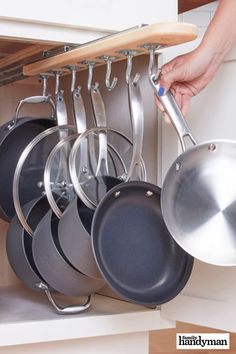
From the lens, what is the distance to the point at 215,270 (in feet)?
3.19

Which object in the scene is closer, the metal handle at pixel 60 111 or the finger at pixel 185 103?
the finger at pixel 185 103

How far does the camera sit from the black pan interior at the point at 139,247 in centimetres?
94

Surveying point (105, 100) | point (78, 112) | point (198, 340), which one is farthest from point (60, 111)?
point (198, 340)

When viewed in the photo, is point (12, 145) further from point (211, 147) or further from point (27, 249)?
point (211, 147)

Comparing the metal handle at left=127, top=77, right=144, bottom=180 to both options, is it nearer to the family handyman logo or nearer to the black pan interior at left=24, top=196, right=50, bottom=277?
the black pan interior at left=24, top=196, right=50, bottom=277

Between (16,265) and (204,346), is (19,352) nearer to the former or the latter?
(16,265)

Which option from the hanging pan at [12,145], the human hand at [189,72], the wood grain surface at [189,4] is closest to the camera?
the human hand at [189,72]

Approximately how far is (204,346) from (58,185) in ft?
1.66

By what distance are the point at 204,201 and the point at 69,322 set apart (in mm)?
276

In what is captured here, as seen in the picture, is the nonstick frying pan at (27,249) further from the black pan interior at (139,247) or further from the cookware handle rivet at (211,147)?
the cookware handle rivet at (211,147)

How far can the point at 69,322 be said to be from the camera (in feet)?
3.28

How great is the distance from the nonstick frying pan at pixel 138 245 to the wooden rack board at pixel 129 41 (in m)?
0.06

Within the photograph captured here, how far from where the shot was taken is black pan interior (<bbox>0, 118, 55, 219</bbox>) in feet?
3.79

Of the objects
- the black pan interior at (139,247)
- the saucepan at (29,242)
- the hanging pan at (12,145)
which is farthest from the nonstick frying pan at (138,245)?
the hanging pan at (12,145)
